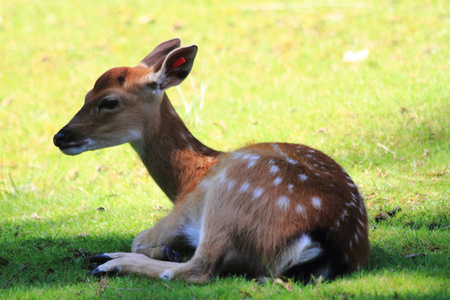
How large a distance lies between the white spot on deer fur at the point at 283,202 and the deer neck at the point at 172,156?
101 centimetres

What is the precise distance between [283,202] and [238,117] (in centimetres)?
406

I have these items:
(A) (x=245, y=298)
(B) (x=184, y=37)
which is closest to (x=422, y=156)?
(A) (x=245, y=298)

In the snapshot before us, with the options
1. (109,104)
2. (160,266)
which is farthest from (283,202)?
(109,104)

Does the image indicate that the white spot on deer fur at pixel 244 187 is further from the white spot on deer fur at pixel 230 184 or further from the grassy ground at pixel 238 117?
the grassy ground at pixel 238 117

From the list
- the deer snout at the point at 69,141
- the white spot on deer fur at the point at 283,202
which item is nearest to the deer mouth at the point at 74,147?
the deer snout at the point at 69,141

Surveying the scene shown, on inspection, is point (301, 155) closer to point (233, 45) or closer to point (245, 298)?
point (245, 298)

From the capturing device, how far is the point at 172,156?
4.46 metres

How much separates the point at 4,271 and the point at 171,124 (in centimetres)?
160

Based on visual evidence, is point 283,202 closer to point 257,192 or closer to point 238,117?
point 257,192

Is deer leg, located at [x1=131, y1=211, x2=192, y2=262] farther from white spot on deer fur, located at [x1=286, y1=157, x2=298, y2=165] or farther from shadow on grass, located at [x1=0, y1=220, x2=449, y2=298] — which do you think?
white spot on deer fur, located at [x1=286, y1=157, x2=298, y2=165]

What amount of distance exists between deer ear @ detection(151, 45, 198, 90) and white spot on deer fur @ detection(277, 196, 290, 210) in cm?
143

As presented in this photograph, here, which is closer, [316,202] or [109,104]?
[316,202]

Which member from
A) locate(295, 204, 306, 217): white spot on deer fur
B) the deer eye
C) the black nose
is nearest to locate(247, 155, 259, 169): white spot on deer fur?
locate(295, 204, 306, 217): white spot on deer fur

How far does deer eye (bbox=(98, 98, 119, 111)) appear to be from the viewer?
4.37 meters
